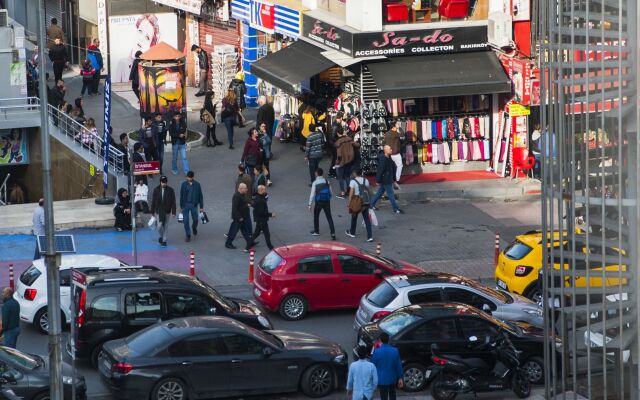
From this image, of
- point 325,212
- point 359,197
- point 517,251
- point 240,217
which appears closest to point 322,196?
point 325,212

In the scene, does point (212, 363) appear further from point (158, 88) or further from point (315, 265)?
point (158, 88)

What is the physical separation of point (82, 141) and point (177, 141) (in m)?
2.43

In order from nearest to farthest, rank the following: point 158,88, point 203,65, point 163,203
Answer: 1. point 163,203
2. point 158,88
3. point 203,65

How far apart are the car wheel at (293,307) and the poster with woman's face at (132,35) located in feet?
88.1

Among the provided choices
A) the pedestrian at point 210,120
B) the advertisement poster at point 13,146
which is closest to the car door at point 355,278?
the pedestrian at point 210,120

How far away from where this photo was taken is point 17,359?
1764cm

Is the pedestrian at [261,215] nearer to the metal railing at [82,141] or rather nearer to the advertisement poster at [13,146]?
the metal railing at [82,141]

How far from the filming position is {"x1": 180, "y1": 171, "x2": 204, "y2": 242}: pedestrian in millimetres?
27078

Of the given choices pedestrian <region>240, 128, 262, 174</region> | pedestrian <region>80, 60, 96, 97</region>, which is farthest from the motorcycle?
pedestrian <region>80, 60, 96, 97</region>

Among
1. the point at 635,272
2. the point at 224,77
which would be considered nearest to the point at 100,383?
the point at 635,272

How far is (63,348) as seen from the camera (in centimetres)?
2045

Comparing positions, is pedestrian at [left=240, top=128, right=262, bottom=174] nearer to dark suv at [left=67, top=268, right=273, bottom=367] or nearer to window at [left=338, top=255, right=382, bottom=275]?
window at [left=338, top=255, right=382, bottom=275]

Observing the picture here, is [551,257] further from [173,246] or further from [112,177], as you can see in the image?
[112,177]

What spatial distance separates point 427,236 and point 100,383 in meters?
11.2
